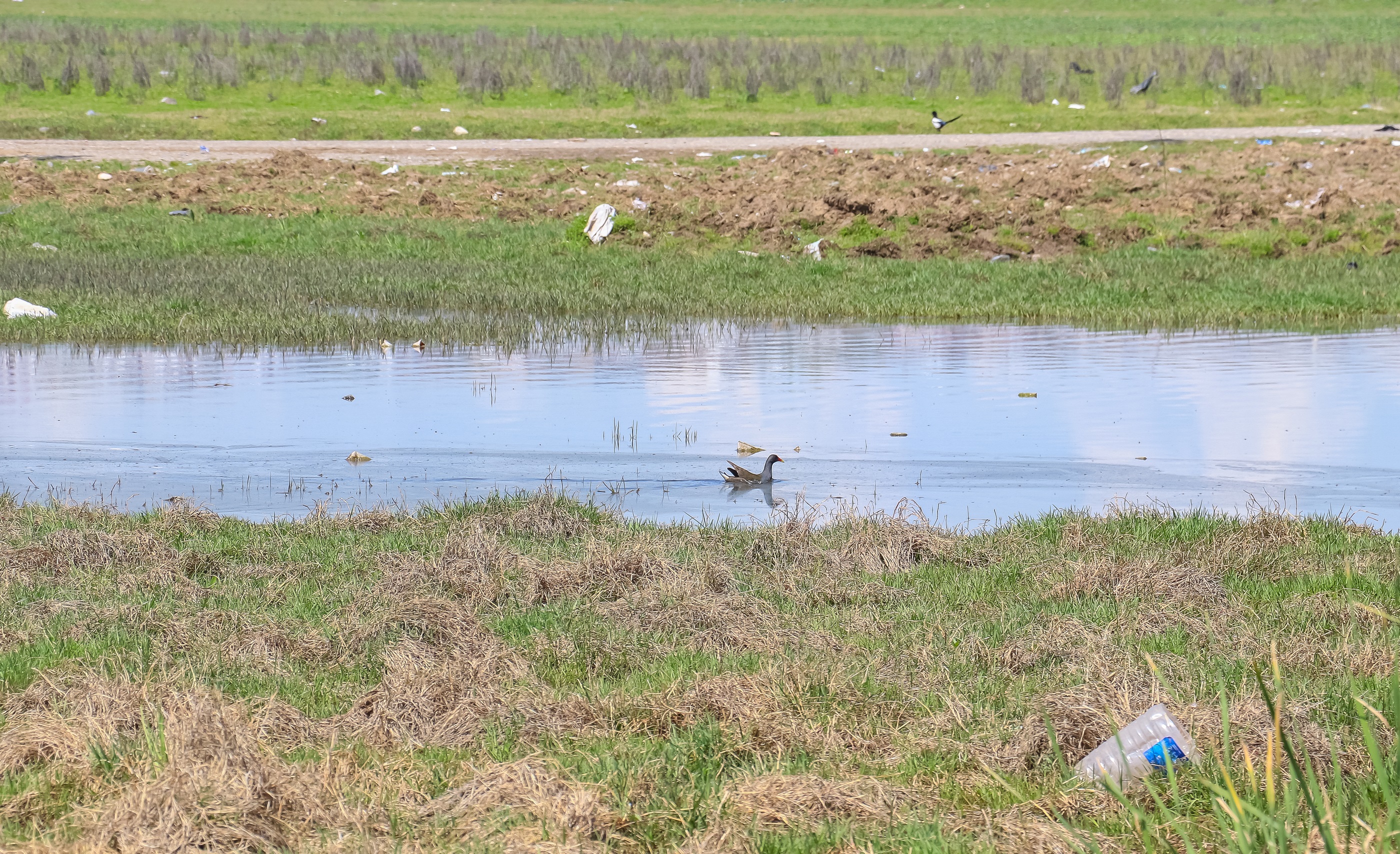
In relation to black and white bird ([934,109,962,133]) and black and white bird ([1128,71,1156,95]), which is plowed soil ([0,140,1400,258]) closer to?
black and white bird ([934,109,962,133])

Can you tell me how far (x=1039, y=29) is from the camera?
65.8 metres

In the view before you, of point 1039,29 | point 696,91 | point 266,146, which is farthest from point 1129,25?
point 266,146

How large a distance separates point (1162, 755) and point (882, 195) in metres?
20.4

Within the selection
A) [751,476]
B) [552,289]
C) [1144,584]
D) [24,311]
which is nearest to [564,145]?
[552,289]

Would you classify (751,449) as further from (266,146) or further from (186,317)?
(266,146)

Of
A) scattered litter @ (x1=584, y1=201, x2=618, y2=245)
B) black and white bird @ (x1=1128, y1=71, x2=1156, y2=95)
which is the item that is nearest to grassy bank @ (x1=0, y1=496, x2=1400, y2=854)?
scattered litter @ (x1=584, y1=201, x2=618, y2=245)

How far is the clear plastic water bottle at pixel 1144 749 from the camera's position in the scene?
5.21 m

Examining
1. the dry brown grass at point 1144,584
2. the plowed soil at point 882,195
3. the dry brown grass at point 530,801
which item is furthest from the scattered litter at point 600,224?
the dry brown grass at point 530,801

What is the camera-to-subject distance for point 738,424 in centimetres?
1278

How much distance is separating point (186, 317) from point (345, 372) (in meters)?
3.21

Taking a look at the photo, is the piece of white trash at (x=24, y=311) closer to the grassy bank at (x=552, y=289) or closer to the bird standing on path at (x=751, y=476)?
the grassy bank at (x=552, y=289)

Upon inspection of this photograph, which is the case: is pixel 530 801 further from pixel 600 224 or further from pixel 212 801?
pixel 600 224

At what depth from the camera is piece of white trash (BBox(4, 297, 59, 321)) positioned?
17422mm

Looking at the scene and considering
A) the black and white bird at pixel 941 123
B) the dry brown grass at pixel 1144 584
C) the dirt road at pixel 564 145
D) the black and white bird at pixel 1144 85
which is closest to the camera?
the dry brown grass at pixel 1144 584
